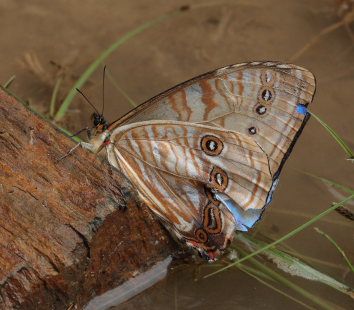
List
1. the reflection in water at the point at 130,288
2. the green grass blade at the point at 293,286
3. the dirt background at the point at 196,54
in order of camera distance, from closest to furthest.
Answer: the reflection in water at the point at 130,288, the green grass blade at the point at 293,286, the dirt background at the point at 196,54

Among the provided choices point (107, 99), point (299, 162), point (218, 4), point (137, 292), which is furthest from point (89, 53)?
point (137, 292)

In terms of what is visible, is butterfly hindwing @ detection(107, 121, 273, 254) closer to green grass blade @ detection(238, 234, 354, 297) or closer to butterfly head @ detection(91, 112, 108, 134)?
butterfly head @ detection(91, 112, 108, 134)

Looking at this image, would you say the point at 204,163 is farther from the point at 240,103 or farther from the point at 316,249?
the point at 316,249

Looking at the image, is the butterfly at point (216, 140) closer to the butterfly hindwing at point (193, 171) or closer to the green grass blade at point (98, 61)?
the butterfly hindwing at point (193, 171)

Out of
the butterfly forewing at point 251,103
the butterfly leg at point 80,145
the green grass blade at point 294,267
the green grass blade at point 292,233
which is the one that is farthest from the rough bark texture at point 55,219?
the green grass blade at point 294,267

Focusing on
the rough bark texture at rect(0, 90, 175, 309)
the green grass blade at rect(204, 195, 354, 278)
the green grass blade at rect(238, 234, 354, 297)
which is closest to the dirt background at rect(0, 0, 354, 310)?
the green grass blade at rect(238, 234, 354, 297)

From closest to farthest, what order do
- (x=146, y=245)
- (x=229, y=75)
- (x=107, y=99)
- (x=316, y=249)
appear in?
(x=229, y=75) < (x=146, y=245) < (x=316, y=249) < (x=107, y=99)

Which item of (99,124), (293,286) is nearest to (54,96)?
(99,124)
